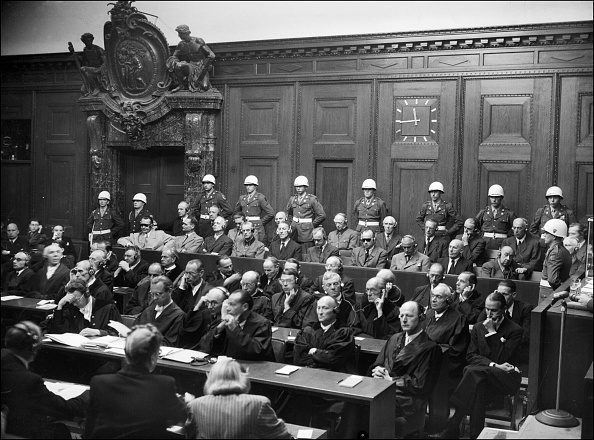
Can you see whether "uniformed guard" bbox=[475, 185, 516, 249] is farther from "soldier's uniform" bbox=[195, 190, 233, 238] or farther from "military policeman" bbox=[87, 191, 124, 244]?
"military policeman" bbox=[87, 191, 124, 244]

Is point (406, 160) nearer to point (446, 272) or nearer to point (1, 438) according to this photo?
point (446, 272)

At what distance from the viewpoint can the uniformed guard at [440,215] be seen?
9609mm

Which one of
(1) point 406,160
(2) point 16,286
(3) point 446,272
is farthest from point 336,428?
(1) point 406,160

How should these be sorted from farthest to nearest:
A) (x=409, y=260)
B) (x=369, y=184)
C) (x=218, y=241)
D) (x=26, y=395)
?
(x=369, y=184) < (x=218, y=241) < (x=409, y=260) < (x=26, y=395)

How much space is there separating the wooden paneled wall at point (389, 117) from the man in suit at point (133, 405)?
17.9 feet

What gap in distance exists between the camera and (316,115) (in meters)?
11.1

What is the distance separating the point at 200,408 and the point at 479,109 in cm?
774

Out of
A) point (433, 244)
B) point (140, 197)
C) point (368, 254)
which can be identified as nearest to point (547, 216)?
point (433, 244)

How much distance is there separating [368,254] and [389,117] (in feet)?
8.94

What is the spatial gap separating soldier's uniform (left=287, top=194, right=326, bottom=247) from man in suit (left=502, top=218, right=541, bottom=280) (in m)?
2.72

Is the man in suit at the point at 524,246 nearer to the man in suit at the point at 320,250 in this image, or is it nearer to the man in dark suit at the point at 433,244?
the man in dark suit at the point at 433,244

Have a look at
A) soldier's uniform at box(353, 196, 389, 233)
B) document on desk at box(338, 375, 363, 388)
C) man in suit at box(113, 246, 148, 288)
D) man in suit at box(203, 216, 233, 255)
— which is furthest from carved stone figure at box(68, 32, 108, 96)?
document on desk at box(338, 375, 363, 388)

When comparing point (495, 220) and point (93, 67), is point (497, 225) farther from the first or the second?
point (93, 67)

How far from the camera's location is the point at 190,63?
1117cm
